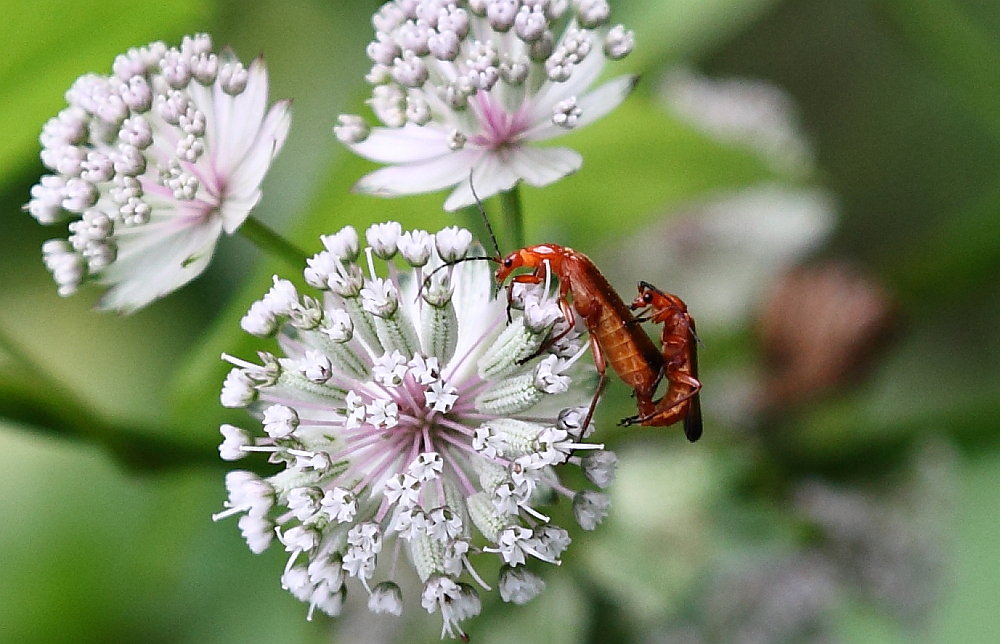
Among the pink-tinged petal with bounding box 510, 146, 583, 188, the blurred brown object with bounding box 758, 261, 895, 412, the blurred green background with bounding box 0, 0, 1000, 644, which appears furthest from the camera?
the blurred brown object with bounding box 758, 261, 895, 412

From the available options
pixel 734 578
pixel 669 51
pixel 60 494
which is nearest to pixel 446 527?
pixel 734 578

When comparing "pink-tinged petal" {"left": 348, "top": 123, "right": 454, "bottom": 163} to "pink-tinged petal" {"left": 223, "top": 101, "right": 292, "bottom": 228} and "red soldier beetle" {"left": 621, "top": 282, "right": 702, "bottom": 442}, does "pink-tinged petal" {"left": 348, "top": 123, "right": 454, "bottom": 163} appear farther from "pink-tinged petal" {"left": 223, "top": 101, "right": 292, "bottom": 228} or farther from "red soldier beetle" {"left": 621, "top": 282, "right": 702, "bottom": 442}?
"red soldier beetle" {"left": 621, "top": 282, "right": 702, "bottom": 442}

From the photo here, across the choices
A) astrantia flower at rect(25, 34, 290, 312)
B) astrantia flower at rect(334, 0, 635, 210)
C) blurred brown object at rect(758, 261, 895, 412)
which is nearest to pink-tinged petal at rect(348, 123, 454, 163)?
astrantia flower at rect(334, 0, 635, 210)

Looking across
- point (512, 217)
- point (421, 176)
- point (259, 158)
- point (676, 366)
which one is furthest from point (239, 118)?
point (676, 366)

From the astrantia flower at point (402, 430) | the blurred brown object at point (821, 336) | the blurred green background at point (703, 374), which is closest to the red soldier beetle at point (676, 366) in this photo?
the astrantia flower at point (402, 430)

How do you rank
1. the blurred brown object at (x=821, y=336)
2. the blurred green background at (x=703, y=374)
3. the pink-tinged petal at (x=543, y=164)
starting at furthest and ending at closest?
the blurred brown object at (x=821, y=336) → the blurred green background at (x=703, y=374) → the pink-tinged petal at (x=543, y=164)

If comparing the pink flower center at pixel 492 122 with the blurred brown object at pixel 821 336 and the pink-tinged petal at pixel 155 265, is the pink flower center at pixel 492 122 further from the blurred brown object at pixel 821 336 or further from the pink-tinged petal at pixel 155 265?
the blurred brown object at pixel 821 336
